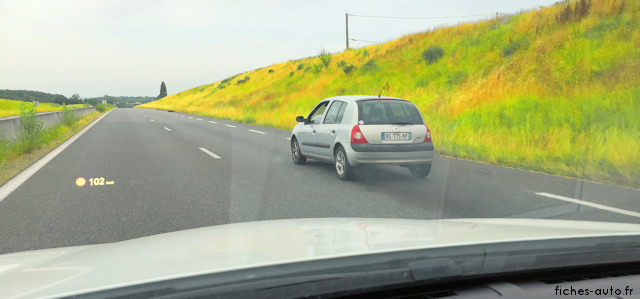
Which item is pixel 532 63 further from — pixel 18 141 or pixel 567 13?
pixel 18 141

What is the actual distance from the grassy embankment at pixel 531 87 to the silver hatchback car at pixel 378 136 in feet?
9.02

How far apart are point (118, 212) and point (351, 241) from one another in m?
4.23

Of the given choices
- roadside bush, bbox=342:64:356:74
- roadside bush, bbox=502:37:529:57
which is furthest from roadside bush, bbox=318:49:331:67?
roadside bush, bbox=502:37:529:57

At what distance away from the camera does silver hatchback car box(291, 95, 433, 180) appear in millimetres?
7566

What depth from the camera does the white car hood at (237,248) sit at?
160 cm

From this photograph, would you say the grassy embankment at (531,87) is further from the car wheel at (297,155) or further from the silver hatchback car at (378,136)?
the car wheel at (297,155)

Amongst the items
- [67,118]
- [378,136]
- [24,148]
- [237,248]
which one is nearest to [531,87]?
[378,136]

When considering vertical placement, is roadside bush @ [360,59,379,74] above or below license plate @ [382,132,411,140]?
above

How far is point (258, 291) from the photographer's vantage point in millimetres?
1547

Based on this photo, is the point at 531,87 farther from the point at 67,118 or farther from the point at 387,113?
the point at 67,118

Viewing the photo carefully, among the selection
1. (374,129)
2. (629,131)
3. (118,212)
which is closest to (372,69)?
(629,131)

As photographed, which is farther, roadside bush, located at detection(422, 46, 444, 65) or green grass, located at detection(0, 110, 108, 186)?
roadside bush, located at detection(422, 46, 444, 65)

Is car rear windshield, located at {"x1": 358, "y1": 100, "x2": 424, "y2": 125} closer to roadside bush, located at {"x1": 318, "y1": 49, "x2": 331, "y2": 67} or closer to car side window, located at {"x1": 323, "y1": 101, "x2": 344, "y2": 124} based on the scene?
car side window, located at {"x1": 323, "y1": 101, "x2": 344, "y2": 124}

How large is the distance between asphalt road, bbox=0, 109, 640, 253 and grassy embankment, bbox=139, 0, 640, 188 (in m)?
1.88
